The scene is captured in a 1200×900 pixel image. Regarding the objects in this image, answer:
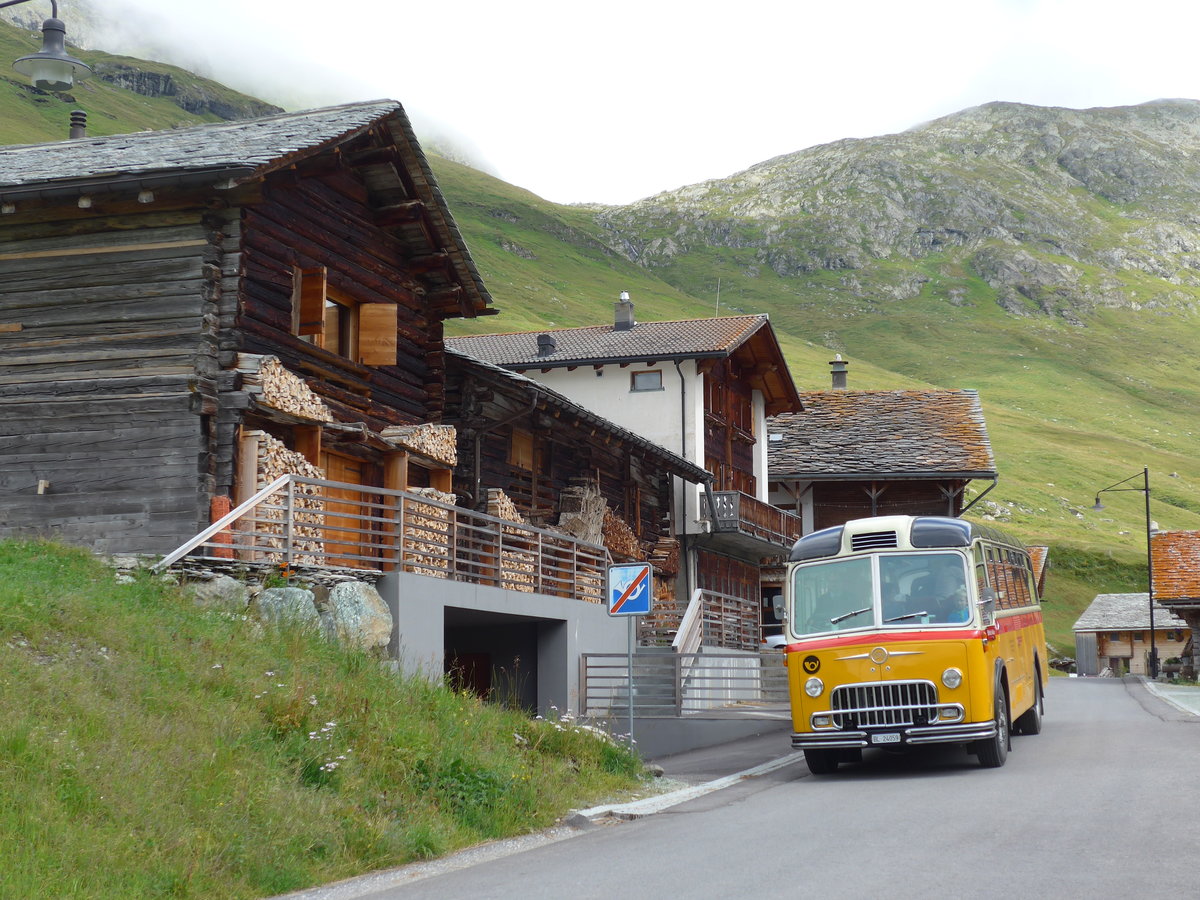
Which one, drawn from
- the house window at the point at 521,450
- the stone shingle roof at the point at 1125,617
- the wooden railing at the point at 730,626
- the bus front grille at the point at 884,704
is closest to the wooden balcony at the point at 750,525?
the wooden railing at the point at 730,626

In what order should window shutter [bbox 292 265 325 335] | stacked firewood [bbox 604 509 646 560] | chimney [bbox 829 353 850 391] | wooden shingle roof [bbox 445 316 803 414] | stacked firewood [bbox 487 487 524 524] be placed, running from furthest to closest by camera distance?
chimney [bbox 829 353 850 391]
wooden shingle roof [bbox 445 316 803 414]
stacked firewood [bbox 604 509 646 560]
stacked firewood [bbox 487 487 524 524]
window shutter [bbox 292 265 325 335]

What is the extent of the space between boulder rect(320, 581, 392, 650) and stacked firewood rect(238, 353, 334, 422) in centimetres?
333

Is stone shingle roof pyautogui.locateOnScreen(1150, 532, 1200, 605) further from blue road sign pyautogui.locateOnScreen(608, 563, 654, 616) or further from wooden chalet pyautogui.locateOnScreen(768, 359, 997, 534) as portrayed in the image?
blue road sign pyautogui.locateOnScreen(608, 563, 654, 616)

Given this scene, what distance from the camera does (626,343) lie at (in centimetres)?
4003

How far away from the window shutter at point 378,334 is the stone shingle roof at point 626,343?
16.8 m

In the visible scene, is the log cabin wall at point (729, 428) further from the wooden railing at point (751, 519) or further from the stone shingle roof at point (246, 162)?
the stone shingle roof at point (246, 162)

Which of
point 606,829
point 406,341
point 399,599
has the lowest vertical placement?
point 606,829

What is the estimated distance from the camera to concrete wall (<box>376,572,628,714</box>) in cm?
1781

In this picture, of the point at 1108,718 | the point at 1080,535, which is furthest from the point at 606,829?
the point at 1080,535

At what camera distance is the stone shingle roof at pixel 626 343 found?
37844 millimetres

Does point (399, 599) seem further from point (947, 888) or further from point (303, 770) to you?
point (947, 888)

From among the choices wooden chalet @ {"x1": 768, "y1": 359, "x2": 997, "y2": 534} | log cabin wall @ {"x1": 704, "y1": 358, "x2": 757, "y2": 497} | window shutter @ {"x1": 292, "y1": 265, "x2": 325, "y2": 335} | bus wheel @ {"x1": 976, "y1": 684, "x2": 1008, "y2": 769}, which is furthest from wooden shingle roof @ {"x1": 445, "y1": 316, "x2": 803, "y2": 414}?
bus wheel @ {"x1": 976, "y1": 684, "x2": 1008, "y2": 769}

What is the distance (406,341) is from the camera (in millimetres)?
23000

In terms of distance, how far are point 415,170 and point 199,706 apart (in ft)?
40.1
